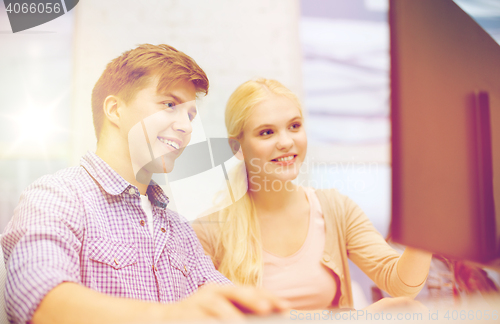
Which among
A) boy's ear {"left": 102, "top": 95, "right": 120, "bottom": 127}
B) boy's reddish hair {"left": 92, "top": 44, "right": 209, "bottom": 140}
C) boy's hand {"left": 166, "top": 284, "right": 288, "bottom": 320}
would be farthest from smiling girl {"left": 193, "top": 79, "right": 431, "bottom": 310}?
boy's hand {"left": 166, "top": 284, "right": 288, "bottom": 320}

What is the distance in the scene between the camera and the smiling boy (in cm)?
35

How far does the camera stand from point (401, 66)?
36 centimetres

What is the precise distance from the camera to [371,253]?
0.76 metres

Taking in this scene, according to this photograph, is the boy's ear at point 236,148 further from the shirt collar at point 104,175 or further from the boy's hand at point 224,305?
the boy's hand at point 224,305

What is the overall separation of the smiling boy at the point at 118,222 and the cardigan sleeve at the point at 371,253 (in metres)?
0.36

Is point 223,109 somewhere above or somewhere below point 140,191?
above

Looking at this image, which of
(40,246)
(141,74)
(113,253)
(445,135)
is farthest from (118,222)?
(445,135)

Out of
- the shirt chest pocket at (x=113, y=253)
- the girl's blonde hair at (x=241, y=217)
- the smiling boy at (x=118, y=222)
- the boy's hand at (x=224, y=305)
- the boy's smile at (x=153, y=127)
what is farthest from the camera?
the girl's blonde hair at (x=241, y=217)

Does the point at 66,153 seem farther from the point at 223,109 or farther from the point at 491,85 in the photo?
the point at 491,85

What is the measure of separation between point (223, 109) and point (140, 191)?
0.36 meters

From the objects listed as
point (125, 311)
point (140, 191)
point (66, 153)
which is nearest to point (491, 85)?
point (125, 311)

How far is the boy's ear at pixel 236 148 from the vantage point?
0.80m

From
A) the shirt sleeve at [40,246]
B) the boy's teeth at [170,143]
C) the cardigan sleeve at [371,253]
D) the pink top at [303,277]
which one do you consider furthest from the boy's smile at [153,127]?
the cardigan sleeve at [371,253]

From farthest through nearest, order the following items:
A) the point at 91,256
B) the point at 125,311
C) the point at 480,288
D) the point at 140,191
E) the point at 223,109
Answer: the point at 223,109 < the point at 480,288 < the point at 140,191 < the point at 91,256 < the point at 125,311
